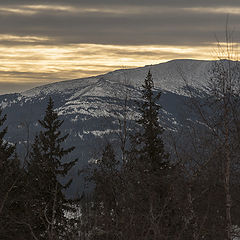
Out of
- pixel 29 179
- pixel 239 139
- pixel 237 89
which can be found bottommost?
pixel 29 179

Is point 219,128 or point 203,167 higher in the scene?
point 219,128

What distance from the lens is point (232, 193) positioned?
707 inches

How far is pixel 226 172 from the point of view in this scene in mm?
16594

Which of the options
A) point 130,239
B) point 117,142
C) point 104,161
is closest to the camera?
point 130,239

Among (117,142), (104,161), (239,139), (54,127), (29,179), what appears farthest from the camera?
(54,127)

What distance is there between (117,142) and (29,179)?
8.72 meters

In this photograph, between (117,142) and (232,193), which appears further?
(117,142)

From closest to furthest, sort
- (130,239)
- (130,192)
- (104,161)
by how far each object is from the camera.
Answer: (130,239)
(130,192)
(104,161)

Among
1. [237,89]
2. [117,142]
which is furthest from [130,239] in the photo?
[117,142]

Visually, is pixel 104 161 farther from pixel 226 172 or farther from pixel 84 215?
pixel 84 215

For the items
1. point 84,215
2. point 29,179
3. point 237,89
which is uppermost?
point 237,89

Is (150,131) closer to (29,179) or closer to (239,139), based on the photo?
(29,179)

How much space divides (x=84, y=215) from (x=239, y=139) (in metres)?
7.77

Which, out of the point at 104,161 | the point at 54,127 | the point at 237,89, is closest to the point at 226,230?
the point at 237,89
